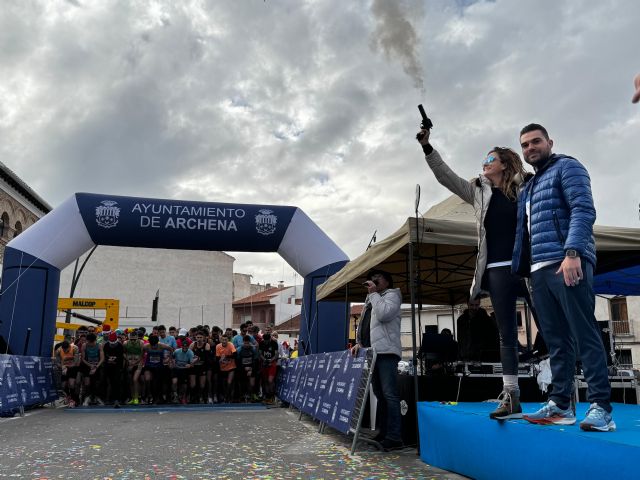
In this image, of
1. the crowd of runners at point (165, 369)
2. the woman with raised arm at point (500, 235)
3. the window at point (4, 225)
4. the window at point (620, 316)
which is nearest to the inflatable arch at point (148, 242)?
the crowd of runners at point (165, 369)

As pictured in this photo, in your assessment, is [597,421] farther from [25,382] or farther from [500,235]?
[25,382]

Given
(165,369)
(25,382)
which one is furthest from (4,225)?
(25,382)

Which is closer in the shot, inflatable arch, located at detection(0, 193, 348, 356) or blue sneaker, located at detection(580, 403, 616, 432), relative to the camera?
blue sneaker, located at detection(580, 403, 616, 432)

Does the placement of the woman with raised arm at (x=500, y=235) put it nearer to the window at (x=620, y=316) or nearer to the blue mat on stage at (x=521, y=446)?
the blue mat on stage at (x=521, y=446)

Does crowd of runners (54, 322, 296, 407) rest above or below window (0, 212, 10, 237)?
→ below

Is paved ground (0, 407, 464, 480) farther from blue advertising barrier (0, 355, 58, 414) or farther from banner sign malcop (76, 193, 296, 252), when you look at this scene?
banner sign malcop (76, 193, 296, 252)

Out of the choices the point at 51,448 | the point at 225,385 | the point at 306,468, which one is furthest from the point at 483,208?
the point at 225,385

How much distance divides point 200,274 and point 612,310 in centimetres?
3311

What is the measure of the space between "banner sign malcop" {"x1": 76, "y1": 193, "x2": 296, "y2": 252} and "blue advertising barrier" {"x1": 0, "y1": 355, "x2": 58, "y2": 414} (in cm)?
302

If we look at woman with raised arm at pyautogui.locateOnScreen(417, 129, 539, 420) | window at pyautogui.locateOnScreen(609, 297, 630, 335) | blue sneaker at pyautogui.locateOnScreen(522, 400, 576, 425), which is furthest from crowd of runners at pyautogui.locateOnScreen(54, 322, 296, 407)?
window at pyautogui.locateOnScreen(609, 297, 630, 335)

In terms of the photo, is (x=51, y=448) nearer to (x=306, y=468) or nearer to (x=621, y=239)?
(x=306, y=468)

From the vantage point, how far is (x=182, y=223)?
13.0 meters

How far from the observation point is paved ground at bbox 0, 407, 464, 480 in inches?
196

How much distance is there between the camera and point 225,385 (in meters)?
13.5
